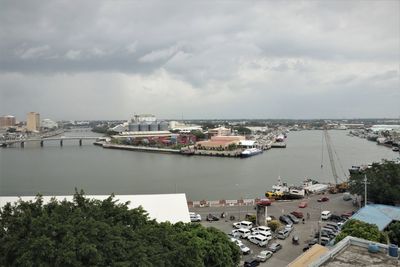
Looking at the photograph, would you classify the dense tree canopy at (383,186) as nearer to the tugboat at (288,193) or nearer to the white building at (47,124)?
the tugboat at (288,193)

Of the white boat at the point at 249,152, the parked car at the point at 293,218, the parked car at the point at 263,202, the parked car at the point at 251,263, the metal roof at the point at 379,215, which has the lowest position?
the white boat at the point at 249,152

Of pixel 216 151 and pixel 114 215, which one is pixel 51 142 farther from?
pixel 114 215

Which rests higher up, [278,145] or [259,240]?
[259,240]

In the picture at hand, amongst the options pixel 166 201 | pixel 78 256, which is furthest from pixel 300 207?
pixel 78 256

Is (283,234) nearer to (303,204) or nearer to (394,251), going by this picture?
(303,204)

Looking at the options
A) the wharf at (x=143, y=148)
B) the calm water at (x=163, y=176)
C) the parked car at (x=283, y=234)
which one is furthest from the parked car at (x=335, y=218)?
the wharf at (x=143, y=148)

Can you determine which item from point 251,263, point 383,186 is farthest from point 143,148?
point 251,263

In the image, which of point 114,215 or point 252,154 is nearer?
point 114,215
